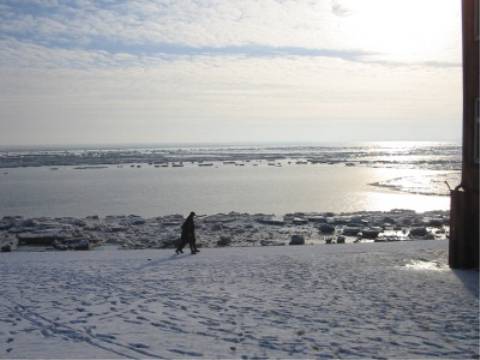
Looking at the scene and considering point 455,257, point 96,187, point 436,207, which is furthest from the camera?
point 96,187

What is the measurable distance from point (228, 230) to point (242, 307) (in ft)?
40.8

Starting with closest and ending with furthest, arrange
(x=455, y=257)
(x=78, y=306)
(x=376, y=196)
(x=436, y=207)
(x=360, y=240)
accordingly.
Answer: (x=78, y=306)
(x=455, y=257)
(x=360, y=240)
(x=436, y=207)
(x=376, y=196)

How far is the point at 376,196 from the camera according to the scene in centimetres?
3503

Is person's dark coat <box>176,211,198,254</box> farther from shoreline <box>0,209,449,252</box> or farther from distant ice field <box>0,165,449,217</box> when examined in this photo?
distant ice field <box>0,165,449,217</box>

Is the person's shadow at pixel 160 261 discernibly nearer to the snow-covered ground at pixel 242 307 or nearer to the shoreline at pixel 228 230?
the snow-covered ground at pixel 242 307

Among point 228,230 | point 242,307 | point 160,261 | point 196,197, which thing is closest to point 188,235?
point 160,261

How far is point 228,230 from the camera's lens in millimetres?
21625

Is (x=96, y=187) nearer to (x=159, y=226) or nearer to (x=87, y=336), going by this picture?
(x=159, y=226)

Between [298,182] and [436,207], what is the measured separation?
690 inches

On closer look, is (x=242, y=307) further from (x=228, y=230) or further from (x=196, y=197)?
(x=196, y=197)

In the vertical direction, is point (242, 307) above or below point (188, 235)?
below

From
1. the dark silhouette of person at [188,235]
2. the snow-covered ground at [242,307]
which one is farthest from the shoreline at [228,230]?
the snow-covered ground at [242,307]

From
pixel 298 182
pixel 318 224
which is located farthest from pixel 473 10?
pixel 298 182

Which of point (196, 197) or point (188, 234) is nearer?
point (188, 234)
